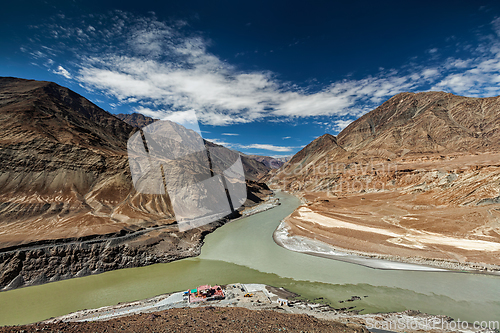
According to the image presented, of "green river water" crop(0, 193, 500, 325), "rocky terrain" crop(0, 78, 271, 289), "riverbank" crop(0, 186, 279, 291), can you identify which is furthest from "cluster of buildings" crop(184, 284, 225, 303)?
"rocky terrain" crop(0, 78, 271, 289)

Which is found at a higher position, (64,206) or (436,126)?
(436,126)

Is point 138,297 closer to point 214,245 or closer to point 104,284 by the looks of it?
point 104,284

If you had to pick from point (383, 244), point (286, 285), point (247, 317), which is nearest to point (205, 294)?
point (247, 317)

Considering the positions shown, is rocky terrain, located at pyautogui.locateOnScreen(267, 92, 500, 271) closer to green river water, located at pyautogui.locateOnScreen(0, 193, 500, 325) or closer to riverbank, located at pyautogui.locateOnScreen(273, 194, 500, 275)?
riverbank, located at pyautogui.locateOnScreen(273, 194, 500, 275)

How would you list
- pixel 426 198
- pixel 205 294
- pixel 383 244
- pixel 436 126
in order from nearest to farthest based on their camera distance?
pixel 205 294 < pixel 383 244 < pixel 426 198 < pixel 436 126

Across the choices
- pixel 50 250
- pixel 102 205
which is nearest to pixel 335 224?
pixel 50 250

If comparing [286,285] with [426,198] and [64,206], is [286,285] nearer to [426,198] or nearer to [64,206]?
[64,206]

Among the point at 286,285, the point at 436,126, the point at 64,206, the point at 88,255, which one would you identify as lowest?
the point at 286,285

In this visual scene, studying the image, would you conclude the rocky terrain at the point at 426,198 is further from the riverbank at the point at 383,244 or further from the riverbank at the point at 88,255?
the riverbank at the point at 88,255
